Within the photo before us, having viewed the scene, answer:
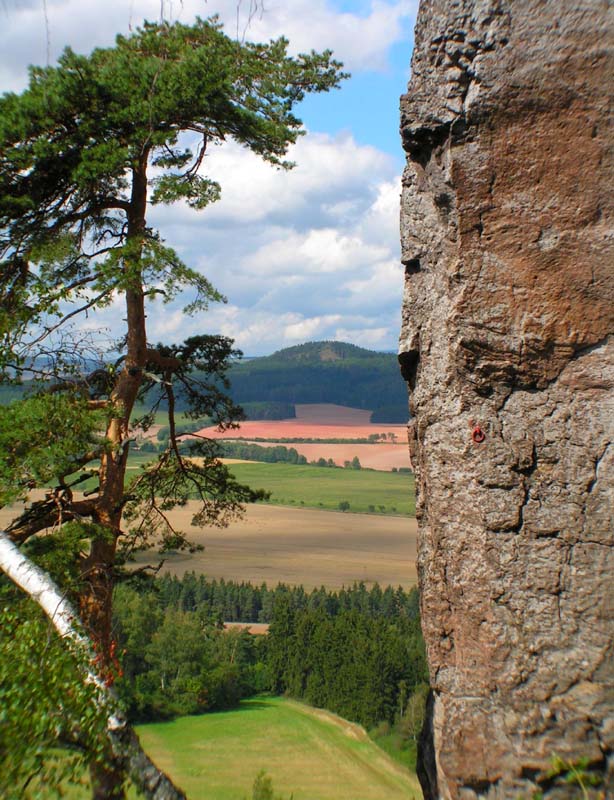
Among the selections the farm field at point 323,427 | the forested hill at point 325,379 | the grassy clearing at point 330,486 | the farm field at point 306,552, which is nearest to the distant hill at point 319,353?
the forested hill at point 325,379

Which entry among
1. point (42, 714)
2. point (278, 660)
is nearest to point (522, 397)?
point (42, 714)

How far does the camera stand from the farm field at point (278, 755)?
Answer: 74.7 feet

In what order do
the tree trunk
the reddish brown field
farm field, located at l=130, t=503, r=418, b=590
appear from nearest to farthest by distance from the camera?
the tree trunk < farm field, located at l=130, t=503, r=418, b=590 < the reddish brown field

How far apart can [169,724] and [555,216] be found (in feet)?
95.6

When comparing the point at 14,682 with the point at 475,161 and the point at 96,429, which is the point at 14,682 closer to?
the point at 475,161

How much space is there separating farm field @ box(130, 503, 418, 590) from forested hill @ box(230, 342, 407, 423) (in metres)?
37.1

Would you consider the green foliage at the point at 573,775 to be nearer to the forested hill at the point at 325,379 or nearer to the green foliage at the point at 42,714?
the green foliage at the point at 42,714

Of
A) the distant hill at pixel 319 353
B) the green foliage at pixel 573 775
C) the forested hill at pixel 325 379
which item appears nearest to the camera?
the green foliage at pixel 573 775

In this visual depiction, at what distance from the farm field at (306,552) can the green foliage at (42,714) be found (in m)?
43.0

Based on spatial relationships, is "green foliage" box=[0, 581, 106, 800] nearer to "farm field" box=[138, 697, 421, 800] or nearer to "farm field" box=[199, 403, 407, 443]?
"farm field" box=[138, 697, 421, 800]

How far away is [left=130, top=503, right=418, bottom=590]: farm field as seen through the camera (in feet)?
176

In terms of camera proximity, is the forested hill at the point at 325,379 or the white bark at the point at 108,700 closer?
the white bark at the point at 108,700

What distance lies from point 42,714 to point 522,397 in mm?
3543

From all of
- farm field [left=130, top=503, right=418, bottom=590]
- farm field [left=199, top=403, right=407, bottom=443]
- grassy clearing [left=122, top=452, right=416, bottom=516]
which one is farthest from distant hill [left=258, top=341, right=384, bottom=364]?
farm field [left=130, top=503, right=418, bottom=590]
